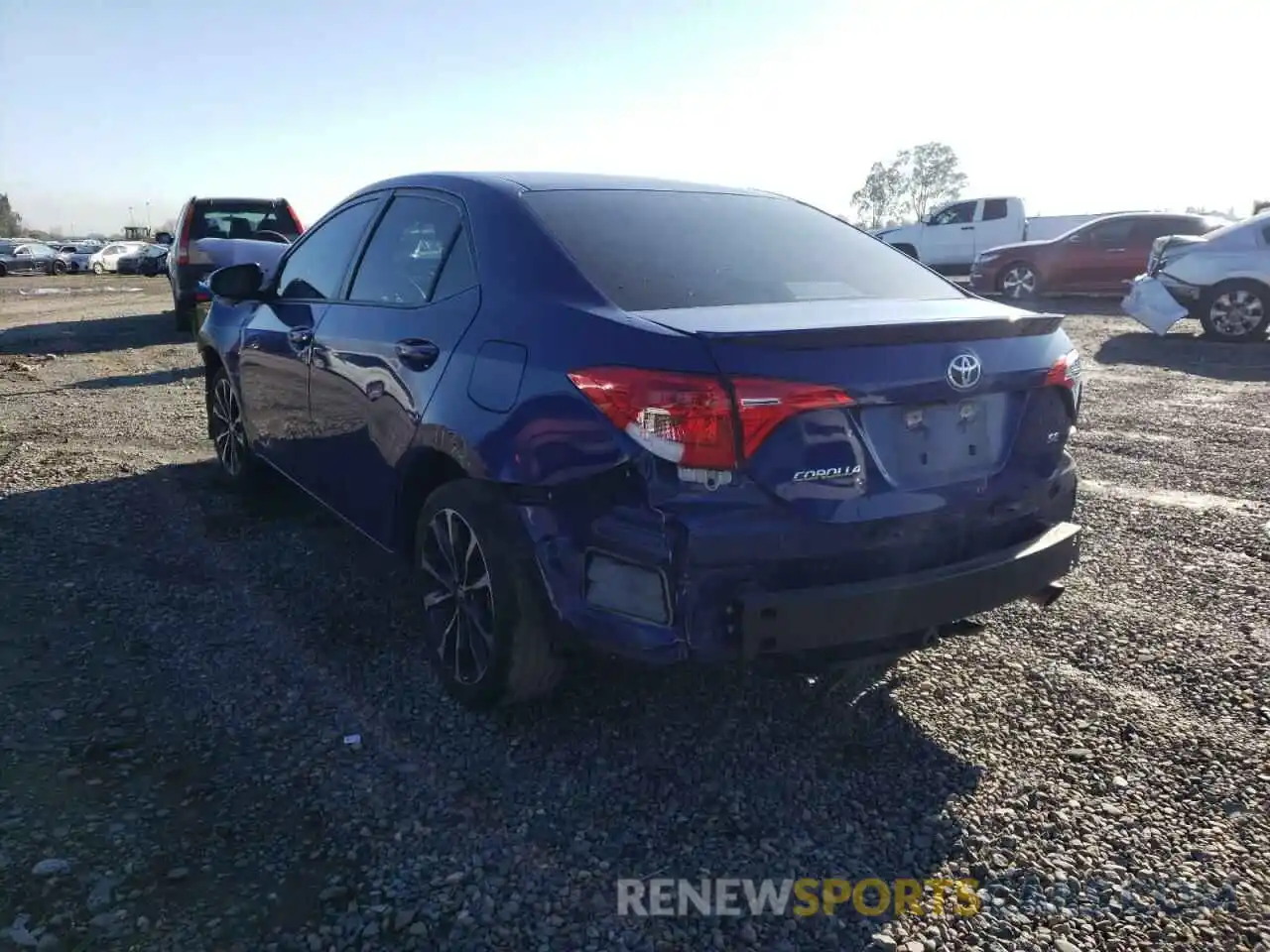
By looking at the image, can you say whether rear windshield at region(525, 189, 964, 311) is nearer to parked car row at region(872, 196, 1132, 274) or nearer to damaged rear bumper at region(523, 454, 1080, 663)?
damaged rear bumper at region(523, 454, 1080, 663)

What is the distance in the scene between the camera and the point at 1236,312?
11.9 meters

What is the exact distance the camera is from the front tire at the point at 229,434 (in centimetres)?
543

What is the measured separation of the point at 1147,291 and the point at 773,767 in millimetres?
11439

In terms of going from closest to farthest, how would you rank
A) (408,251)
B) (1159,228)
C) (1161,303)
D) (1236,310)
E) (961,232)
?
(408,251), (1236,310), (1161,303), (1159,228), (961,232)

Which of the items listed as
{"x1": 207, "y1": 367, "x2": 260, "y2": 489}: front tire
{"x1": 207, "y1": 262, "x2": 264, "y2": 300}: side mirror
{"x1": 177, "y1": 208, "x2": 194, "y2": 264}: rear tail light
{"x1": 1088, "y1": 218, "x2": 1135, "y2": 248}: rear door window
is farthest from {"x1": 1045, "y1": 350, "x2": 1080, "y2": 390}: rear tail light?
{"x1": 1088, "y1": 218, "x2": 1135, "y2": 248}: rear door window

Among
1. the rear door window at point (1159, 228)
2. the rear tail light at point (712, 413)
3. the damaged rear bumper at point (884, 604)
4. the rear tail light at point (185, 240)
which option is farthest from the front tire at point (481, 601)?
the rear door window at point (1159, 228)

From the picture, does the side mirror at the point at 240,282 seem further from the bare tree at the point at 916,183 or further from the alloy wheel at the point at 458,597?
the bare tree at the point at 916,183

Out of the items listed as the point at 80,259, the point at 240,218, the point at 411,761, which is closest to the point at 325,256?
the point at 411,761

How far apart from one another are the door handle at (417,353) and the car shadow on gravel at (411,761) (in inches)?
42.8

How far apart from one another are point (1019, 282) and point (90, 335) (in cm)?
1538

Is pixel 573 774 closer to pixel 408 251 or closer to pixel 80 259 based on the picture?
pixel 408 251

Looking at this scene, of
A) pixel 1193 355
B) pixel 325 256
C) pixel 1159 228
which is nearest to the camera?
pixel 325 256

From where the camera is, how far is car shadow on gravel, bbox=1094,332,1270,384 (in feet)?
32.9

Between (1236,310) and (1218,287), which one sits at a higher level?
(1218,287)
